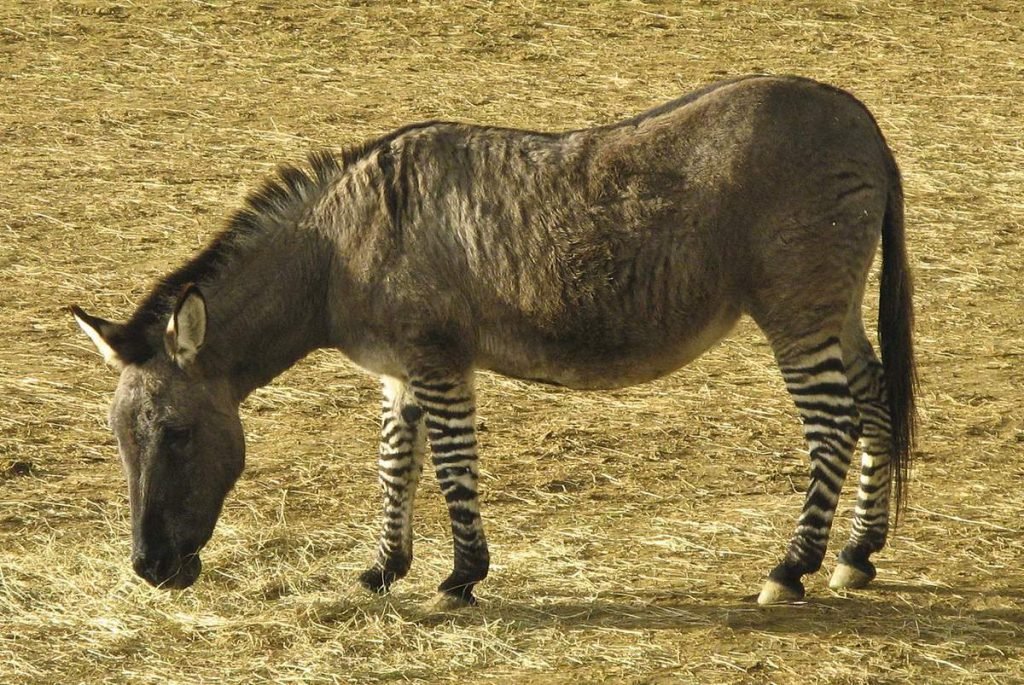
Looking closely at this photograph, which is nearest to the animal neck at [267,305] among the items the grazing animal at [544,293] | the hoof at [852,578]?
the grazing animal at [544,293]

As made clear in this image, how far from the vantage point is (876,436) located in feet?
25.8

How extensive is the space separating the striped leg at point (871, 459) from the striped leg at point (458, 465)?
71.0 inches

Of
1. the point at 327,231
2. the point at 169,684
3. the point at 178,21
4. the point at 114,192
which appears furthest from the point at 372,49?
the point at 169,684

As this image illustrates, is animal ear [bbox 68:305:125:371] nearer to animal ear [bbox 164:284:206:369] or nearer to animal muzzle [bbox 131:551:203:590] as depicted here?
animal ear [bbox 164:284:206:369]

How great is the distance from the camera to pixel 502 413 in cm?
1045

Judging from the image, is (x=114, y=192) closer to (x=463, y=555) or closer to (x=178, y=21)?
(x=178, y=21)

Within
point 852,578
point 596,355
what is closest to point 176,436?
point 596,355

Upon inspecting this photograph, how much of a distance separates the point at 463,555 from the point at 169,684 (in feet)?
5.11

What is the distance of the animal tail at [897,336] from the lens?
7.71m

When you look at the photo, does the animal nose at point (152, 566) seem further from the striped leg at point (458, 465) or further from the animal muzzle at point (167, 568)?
the striped leg at point (458, 465)

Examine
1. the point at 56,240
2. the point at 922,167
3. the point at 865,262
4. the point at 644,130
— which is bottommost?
the point at 56,240

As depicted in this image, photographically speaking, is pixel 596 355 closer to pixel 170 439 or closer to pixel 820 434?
pixel 820 434

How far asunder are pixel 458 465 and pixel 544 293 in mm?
936

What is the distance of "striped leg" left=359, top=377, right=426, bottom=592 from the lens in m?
7.91
